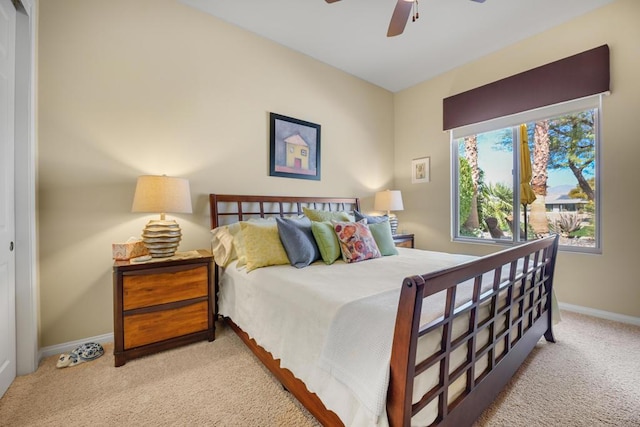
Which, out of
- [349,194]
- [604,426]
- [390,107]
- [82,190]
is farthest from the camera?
[390,107]

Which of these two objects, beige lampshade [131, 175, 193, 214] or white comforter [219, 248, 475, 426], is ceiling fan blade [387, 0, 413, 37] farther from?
beige lampshade [131, 175, 193, 214]

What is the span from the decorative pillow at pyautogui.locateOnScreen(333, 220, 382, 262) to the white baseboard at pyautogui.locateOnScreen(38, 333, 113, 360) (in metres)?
2.08

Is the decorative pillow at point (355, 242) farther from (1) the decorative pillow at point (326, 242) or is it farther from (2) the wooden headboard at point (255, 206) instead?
(2) the wooden headboard at point (255, 206)

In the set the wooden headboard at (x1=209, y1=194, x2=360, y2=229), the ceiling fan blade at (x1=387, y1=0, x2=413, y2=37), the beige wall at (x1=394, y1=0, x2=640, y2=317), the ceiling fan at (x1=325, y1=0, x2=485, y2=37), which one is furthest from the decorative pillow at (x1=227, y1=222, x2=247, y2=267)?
the beige wall at (x1=394, y1=0, x2=640, y2=317)

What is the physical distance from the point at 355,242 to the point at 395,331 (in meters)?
1.43

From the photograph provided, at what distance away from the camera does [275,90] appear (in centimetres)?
317

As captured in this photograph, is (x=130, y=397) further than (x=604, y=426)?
Yes

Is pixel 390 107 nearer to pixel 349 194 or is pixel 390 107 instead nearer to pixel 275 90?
pixel 349 194

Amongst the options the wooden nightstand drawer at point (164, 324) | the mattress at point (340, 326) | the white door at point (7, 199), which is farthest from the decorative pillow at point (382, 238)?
the white door at point (7, 199)

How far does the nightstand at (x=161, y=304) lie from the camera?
190 centimetres

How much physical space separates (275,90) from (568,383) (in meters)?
3.58

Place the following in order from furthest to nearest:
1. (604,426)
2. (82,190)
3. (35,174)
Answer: (82,190) < (35,174) < (604,426)

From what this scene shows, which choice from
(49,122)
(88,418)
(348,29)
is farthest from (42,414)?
(348,29)

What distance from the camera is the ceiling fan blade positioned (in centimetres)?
205
